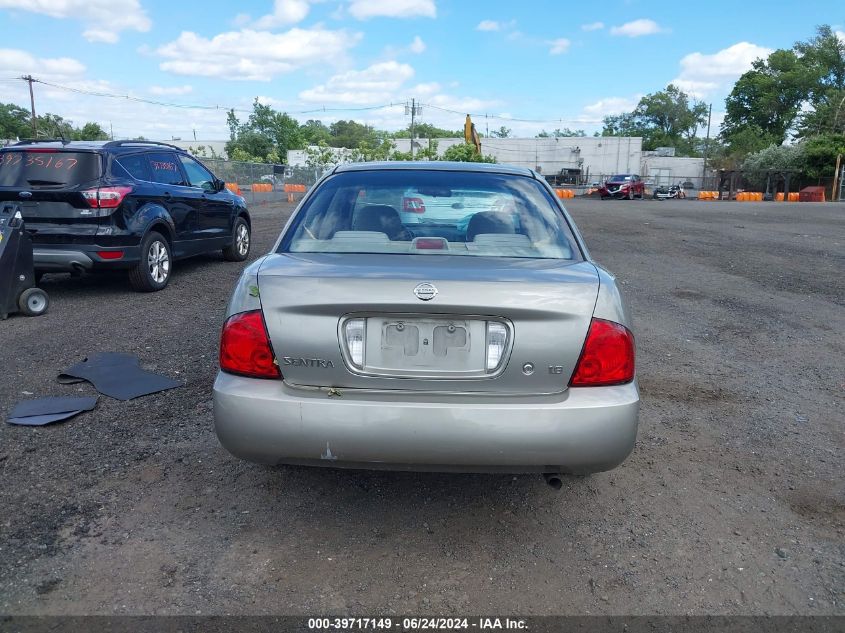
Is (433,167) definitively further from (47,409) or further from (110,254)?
(110,254)

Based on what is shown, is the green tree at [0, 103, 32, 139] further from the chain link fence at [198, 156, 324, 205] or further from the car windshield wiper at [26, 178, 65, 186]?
the car windshield wiper at [26, 178, 65, 186]

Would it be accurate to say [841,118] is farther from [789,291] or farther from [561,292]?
[561,292]

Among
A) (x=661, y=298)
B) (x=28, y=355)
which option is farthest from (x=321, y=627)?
(x=661, y=298)

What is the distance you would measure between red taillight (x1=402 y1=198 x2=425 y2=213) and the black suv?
4.97m

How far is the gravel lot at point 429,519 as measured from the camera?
2621mm

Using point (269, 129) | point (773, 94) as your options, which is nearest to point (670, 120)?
point (773, 94)

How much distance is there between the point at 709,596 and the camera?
8.67 ft

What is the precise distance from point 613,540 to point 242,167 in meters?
29.2

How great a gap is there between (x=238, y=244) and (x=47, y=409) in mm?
6982

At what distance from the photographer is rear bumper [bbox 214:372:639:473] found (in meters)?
2.62

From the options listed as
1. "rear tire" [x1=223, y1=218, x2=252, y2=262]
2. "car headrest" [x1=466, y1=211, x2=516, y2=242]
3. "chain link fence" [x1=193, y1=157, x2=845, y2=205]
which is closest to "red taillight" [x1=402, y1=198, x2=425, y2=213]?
"car headrest" [x1=466, y1=211, x2=516, y2=242]

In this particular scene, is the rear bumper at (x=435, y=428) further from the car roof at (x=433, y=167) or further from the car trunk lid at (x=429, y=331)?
the car roof at (x=433, y=167)

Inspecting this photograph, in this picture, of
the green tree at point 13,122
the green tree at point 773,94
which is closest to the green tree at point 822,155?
the green tree at point 773,94

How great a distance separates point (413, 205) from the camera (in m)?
3.97
